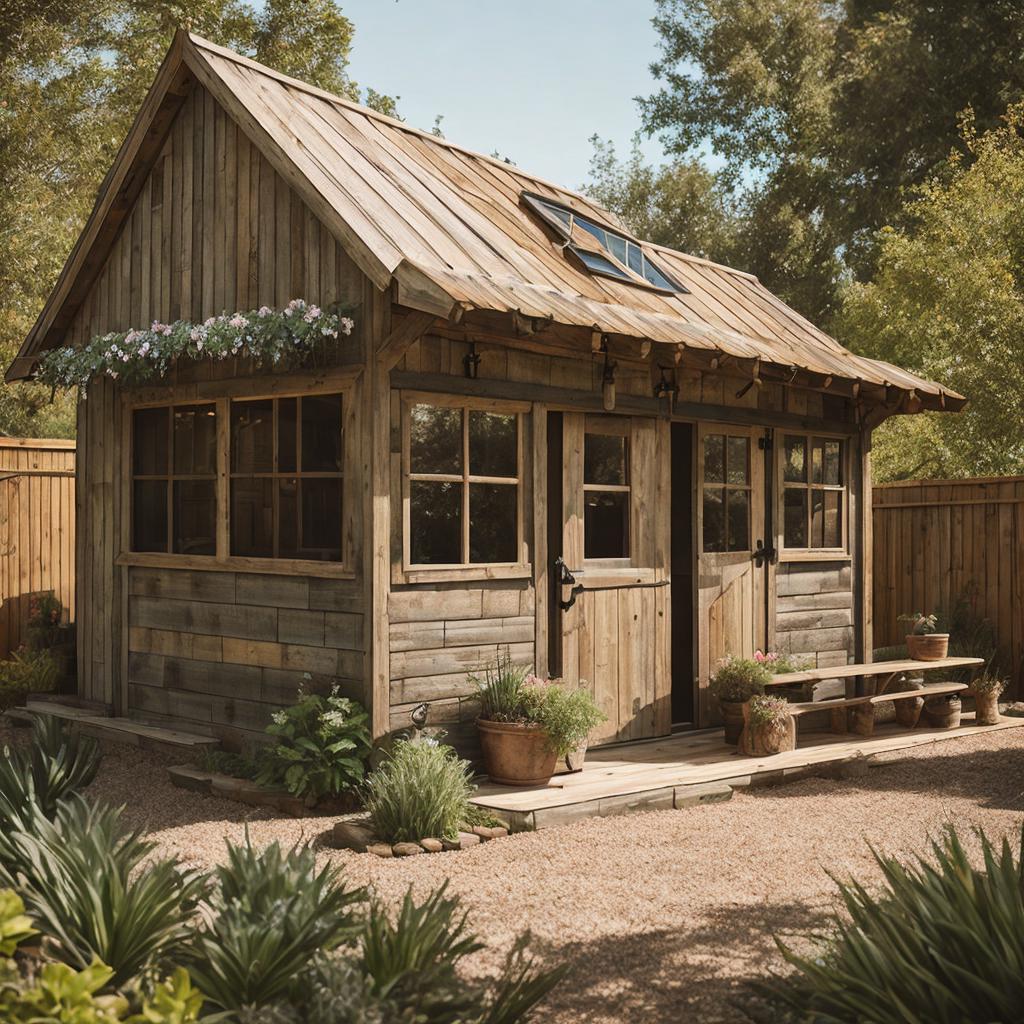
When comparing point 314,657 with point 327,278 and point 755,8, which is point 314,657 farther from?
point 755,8

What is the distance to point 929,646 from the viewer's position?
10438 mm

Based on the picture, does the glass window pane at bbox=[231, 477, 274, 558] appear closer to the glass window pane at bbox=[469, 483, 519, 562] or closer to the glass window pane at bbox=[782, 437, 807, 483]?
the glass window pane at bbox=[469, 483, 519, 562]

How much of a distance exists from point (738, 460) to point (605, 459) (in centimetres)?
167

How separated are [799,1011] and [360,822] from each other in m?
3.34

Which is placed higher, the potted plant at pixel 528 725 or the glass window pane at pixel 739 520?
the glass window pane at pixel 739 520

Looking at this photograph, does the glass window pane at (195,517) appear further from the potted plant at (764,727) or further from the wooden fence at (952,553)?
the wooden fence at (952,553)

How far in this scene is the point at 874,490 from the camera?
13789 mm

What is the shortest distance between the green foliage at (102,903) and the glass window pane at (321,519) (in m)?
3.50

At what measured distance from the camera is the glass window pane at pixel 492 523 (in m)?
7.81

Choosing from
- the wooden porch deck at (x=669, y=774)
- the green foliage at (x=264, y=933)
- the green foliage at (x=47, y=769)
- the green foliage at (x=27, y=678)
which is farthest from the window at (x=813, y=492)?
the green foliage at (x=264, y=933)

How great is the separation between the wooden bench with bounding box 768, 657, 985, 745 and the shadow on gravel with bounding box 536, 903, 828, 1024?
3983 millimetres

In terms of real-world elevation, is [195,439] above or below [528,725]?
above

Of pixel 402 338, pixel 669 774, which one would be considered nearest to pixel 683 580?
pixel 669 774

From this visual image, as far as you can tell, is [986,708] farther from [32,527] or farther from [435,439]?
[32,527]
